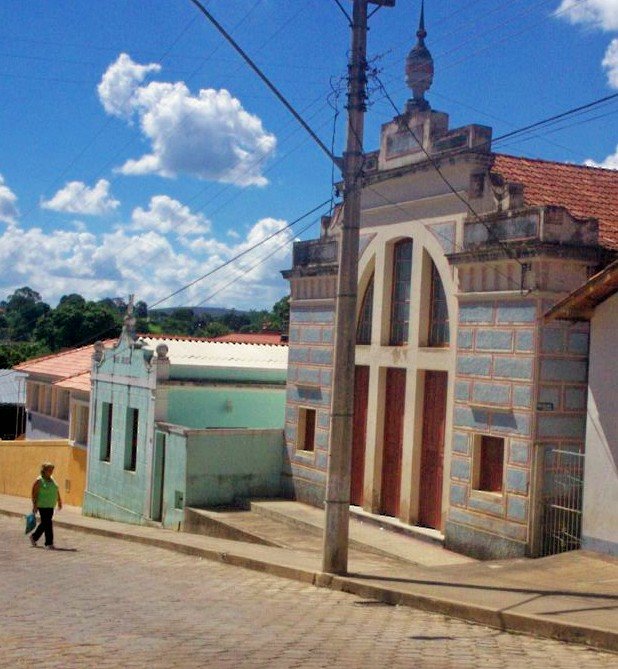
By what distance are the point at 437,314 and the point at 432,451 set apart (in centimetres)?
218

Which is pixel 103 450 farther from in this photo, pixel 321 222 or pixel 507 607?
pixel 507 607

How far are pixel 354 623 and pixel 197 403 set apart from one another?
40.7ft

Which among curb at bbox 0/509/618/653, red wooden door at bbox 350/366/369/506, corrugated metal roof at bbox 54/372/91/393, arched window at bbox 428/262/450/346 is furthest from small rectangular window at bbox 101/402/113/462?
arched window at bbox 428/262/450/346

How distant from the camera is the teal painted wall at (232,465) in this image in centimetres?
1856

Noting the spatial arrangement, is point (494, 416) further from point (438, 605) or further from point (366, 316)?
point (366, 316)

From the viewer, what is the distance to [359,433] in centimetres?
1731

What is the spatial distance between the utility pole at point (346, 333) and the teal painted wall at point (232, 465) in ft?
24.8

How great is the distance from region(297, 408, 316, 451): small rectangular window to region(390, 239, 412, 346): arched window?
306 centimetres

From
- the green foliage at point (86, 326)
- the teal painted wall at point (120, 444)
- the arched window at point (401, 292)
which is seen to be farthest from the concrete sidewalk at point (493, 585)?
the green foliage at point (86, 326)

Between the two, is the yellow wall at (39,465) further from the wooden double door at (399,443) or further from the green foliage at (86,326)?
the wooden double door at (399,443)

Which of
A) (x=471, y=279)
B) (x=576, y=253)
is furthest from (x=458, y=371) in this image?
(x=576, y=253)

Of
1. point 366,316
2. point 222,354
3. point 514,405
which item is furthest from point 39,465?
point 514,405

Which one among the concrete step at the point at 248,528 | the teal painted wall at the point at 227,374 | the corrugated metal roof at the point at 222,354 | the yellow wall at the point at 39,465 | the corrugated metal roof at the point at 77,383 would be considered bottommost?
the yellow wall at the point at 39,465

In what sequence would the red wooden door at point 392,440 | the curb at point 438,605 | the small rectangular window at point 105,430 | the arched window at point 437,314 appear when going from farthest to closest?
the small rectangular window at point 105,430, the red wooden door at point 392,440, the arched window at point 437,314, the curb at point 438,605
